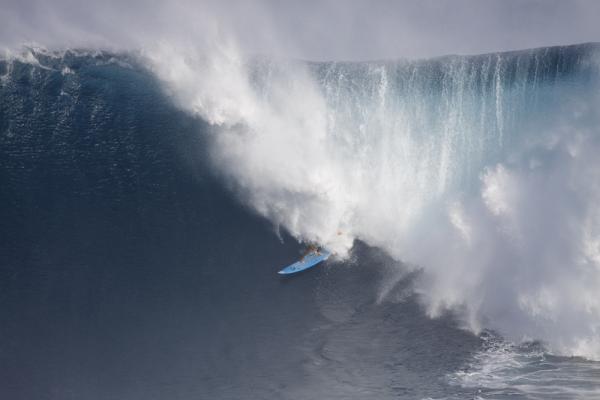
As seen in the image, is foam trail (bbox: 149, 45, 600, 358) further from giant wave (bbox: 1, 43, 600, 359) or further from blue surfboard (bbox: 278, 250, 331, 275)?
blue surfboard (bbox: 278, 250, 331, 275)

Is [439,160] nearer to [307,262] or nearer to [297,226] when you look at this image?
[297,226]

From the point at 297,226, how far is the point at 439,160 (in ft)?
38.8

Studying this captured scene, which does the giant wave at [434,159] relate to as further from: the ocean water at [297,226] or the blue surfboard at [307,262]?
the blue surfboard at [307,262]

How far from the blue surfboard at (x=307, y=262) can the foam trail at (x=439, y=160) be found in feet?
5.98

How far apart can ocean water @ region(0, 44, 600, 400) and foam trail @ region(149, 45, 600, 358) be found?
0.15m

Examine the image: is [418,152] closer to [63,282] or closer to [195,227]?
[195,227]

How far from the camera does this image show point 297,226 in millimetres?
50469

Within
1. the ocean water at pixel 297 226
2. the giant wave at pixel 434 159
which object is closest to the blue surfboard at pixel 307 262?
the ocean water at pixel 297 226

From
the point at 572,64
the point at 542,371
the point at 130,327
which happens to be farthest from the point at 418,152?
the point at 130,327

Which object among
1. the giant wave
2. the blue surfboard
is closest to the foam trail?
the giant wave

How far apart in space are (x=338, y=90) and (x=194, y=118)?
11.5 meters

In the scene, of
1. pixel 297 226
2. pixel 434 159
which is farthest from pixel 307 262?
pixel 434 159

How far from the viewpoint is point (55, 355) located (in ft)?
124

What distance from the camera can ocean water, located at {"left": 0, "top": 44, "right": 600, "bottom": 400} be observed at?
38125 mm
